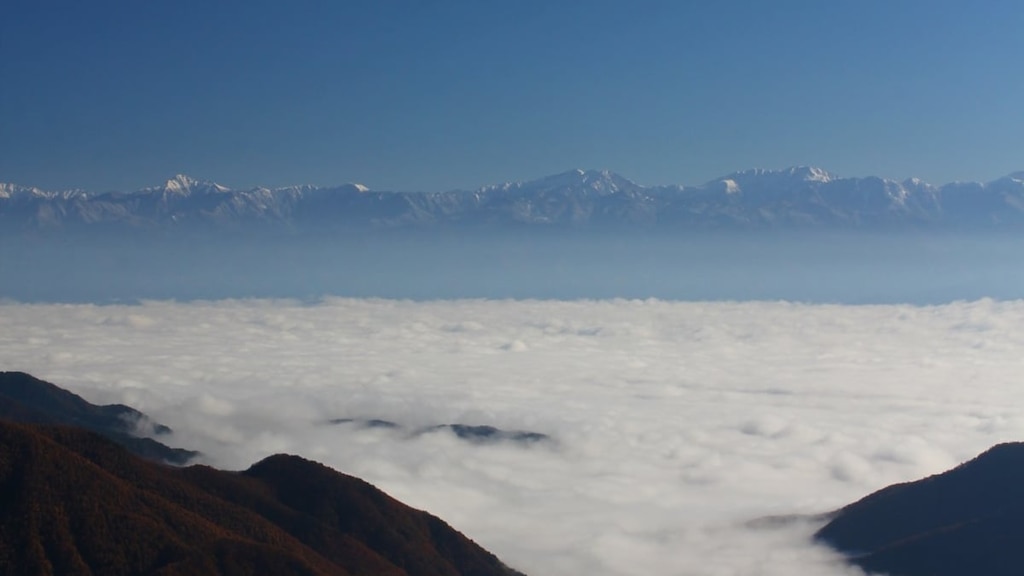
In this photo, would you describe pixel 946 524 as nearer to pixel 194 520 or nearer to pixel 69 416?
pixel 194 520

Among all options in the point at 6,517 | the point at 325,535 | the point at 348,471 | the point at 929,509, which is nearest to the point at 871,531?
the point at 929,509

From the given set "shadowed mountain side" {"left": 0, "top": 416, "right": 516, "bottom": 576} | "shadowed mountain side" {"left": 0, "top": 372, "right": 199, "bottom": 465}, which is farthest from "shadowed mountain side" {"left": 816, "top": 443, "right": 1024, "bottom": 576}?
"shadowed mountain side" {"left": 0, "top": 372, "right": 199, "bottom": 465}

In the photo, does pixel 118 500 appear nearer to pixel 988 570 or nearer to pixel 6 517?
pixel 6 517

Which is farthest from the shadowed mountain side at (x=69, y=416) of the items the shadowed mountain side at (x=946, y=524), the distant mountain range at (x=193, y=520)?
the shadowed mountain side at (x=946, y=524)

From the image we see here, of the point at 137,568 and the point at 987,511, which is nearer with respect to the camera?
the point at 137,568

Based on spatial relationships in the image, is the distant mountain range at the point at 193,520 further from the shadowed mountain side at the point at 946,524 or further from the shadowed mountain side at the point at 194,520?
the shadowed mountain side at the point at 946,524

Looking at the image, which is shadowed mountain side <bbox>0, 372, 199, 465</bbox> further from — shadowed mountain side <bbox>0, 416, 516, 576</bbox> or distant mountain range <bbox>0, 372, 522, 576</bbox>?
distant mountain range <bbox>0, 372, 522, 576</bbox>

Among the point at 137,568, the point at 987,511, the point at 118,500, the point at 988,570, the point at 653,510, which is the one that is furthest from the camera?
the point at 653,510

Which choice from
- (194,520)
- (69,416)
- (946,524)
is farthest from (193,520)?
(69,416)
